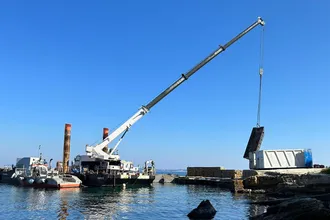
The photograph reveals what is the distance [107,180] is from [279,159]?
26366 millimetres

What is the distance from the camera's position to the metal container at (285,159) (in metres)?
49.4

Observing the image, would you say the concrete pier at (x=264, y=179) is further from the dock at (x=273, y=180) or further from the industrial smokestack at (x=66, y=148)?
the industrial smokestack at (x=66, y=148)

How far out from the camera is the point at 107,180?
53250mm

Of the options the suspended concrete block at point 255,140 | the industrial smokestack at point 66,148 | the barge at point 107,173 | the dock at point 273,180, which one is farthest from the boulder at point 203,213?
the industrial smokestack at point 66,148

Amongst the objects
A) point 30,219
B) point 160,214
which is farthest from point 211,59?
point 30,219

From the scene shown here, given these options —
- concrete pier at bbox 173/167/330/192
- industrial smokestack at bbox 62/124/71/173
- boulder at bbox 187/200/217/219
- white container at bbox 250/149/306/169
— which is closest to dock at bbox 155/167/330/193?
concrete pier at bbox 173/167/330/192

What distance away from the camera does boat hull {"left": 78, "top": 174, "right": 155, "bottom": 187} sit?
53.3 metres

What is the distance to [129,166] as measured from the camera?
197 feet

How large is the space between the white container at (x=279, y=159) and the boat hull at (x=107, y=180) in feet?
61.8

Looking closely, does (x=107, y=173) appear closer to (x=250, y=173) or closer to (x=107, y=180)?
(x=107, y=180)

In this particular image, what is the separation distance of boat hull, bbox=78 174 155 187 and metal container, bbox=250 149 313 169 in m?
18.8

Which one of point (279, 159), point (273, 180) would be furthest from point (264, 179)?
point (279, 159)

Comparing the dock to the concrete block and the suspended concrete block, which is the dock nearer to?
the concrete block

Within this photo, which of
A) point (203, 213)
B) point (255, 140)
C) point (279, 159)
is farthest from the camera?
point (255, 140)
